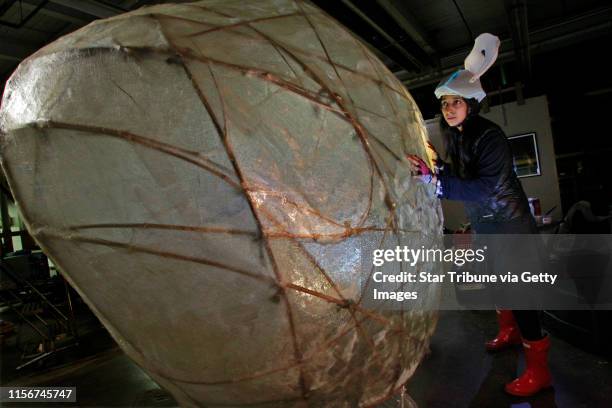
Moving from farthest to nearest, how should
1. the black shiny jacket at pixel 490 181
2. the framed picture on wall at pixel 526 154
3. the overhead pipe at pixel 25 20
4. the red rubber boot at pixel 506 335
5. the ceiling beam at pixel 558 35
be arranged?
the framed picture on wall at pixel 526 154, the ceiling beam at pixel 558 35, the overhead pipe at pixel 25 20, the red rubber boot at pixel 506 335, the black shiny jacket at pixel 490 181

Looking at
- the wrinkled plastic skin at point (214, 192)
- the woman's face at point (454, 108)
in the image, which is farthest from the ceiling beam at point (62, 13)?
the woman's face at point (454, 108)

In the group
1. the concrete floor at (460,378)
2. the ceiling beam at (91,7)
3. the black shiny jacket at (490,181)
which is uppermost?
the ceiling beam at (91,7)

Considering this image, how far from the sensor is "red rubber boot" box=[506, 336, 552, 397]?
203cm

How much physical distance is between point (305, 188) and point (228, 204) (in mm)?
157

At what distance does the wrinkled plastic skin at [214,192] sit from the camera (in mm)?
763

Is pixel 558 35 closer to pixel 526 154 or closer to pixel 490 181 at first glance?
pixel 526 154

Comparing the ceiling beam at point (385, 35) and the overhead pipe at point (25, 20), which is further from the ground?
the overhead pipe at point (25, 20)

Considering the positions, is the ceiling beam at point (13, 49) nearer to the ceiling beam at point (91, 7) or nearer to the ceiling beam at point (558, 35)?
the ceiling beam at point (91, 7)

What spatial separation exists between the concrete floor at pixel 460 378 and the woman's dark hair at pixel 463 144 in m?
1.11

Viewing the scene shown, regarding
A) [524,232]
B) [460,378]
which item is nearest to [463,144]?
[524,232]

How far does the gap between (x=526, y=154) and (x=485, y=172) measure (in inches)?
189

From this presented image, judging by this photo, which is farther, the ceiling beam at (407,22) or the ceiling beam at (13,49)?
the ceiling beam at (13,49)

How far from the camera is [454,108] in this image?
1815mm

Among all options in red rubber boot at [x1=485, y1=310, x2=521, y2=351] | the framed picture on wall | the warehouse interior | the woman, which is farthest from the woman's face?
the framed picture on wall
